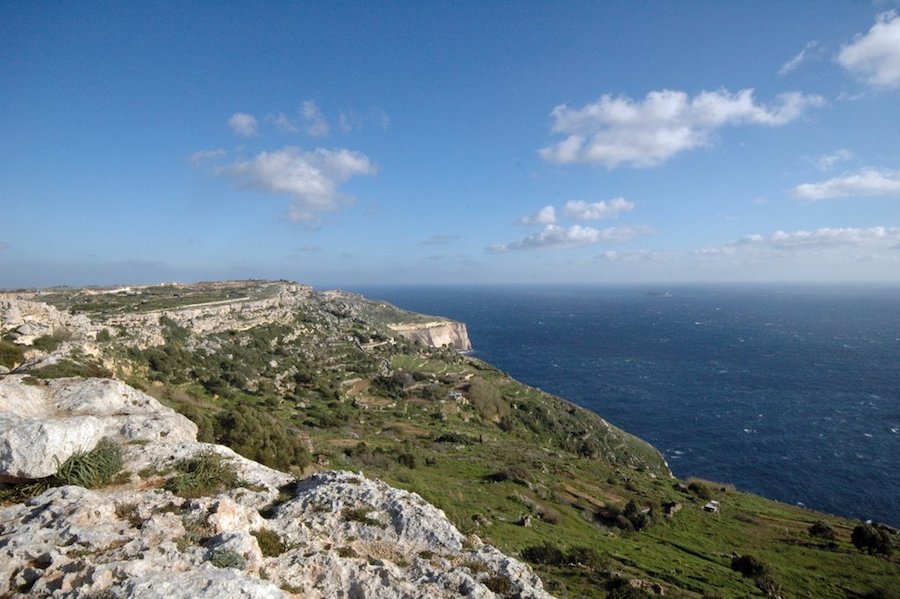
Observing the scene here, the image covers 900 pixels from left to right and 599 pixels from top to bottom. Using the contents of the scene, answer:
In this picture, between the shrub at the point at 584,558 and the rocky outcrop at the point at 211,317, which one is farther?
A: the rocky outcrop at the point at 211,317

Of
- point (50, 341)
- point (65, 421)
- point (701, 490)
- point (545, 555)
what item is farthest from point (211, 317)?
point (701, 490)

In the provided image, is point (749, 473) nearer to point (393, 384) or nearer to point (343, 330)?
point (393, 384)

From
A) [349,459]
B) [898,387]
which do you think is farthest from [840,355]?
[349,459]

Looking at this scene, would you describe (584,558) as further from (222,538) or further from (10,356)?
(10,356)

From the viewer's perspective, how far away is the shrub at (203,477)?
11125 millimetres

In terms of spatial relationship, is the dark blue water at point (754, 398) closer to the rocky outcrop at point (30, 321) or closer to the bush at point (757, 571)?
the bush at point (757, 571)

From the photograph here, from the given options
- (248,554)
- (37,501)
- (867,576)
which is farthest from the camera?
(867,576)

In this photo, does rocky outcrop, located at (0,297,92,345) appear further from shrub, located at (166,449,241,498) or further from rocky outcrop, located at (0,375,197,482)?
shrub, located at (166,449,241,498)

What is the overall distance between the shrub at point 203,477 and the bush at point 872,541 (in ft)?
153

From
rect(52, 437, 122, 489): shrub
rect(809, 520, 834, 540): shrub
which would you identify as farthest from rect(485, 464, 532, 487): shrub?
rect(52, 437, 122, 489): shrub

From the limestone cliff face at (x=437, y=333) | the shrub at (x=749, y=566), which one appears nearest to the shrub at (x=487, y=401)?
the shrub at (x=749, y=566)

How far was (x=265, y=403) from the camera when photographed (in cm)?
4919

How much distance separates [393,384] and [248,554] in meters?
61.0

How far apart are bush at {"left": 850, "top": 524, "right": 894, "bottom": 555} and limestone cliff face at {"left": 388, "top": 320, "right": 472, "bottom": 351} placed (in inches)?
4353
